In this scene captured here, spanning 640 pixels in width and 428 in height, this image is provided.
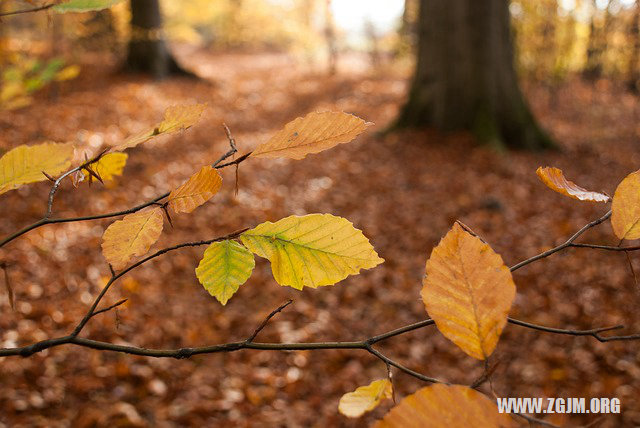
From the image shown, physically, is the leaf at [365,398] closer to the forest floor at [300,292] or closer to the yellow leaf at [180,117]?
the yellow leaf at [180,117]

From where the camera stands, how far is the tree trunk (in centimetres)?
555

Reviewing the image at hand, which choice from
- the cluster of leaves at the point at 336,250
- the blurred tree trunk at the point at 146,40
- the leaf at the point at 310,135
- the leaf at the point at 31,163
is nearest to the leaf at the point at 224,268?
the cluster of leaves at the point at 336,250

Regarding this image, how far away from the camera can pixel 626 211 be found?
0.50 meters

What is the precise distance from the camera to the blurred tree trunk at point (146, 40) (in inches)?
348

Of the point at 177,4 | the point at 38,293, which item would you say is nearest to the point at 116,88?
the point at 38,293

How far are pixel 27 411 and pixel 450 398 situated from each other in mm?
2522

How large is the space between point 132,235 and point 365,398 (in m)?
0.35

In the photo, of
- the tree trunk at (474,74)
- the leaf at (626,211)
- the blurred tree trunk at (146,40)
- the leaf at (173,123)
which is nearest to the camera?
the leaf at (626,211)

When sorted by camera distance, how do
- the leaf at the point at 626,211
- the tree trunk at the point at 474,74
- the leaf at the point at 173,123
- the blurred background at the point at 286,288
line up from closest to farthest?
1. the leaf at the point at 626,211
2. the leaf at the point at 173,123
3. the blurred background at the point at 286,288
4. the tree trunk at the point at 474,74

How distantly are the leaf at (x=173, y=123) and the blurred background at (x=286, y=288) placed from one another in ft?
0.94

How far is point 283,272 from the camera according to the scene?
552 mm

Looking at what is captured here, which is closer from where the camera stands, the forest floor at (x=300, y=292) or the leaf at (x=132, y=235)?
the leaf at (x=132, y=235)

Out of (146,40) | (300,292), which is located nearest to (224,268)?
(300,292)

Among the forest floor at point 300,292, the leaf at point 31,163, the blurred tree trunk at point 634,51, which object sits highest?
the leaf at point 31,163
